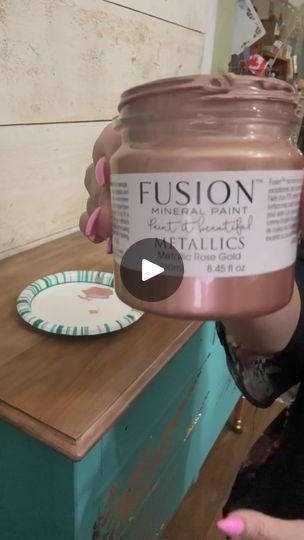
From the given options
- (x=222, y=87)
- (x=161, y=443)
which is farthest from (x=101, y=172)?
(x=161, y=443)

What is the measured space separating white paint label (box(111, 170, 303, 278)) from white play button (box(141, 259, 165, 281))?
18mm

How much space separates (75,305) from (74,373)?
152 millimetres

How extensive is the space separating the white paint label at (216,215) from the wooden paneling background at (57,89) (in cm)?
50

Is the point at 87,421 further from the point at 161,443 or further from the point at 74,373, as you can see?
the point at 161,443

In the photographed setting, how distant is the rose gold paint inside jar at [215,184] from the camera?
0.26 metres

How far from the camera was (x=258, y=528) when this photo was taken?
11.7 inches

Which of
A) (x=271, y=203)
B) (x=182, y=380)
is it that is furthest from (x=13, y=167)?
(x=271, y=203)

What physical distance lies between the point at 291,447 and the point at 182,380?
19cm

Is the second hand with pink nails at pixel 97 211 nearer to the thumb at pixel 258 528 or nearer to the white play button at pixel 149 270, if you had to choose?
the white play button at pixel 149 270

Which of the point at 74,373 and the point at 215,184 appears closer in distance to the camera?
the point at 215,184

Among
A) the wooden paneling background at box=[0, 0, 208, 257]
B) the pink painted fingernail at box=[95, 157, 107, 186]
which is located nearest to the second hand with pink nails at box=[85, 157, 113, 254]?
the pink painted fingernail at box=[95, 157, 107, 186]

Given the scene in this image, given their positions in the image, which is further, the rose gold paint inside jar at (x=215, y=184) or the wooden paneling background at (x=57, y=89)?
the wooden paneling background at (x=57, y=89)

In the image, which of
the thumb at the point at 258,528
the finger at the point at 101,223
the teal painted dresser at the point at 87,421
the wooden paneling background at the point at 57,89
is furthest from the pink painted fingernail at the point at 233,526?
the wooden paneling background at the point at 57,89

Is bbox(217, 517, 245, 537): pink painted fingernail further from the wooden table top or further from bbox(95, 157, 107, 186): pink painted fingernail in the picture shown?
bbox(95, 157, 107, 186): pink painted fingernail
